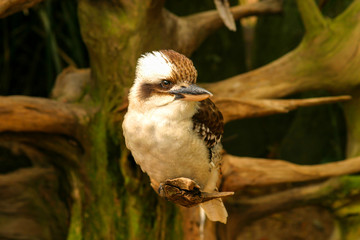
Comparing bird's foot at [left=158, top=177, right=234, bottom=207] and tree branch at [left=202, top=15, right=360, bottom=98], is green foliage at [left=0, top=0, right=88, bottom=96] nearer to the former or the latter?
tree branch at [left=202, top=15, right=360, bottom=98]

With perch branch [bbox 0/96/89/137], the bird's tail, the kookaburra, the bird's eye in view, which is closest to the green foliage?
perch branch [bbox 0/96/89/137]

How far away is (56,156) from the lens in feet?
8.02

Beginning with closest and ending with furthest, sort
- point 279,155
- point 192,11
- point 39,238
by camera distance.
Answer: point 39,238, point 192,11, point 279,155

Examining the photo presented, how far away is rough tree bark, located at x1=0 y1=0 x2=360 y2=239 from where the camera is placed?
2.12 metres

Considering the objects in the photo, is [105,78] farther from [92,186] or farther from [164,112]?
[164,112]

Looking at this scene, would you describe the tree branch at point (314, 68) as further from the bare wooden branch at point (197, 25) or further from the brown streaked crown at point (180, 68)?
the brown streaked crown at point (180, 68)

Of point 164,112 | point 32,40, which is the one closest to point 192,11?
point 32,40

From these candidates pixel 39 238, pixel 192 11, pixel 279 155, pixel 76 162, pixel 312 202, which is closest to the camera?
pixel 76 162

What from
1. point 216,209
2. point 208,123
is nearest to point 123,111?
point 216,209

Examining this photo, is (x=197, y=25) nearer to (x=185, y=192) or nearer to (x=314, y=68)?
(x=314, y=68)

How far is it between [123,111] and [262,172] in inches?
31.0

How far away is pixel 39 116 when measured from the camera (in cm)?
208

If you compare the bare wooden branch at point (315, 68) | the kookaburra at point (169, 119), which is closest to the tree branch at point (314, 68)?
the bare wooden branch at point (315, 68)

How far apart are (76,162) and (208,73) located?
67.3 inches
